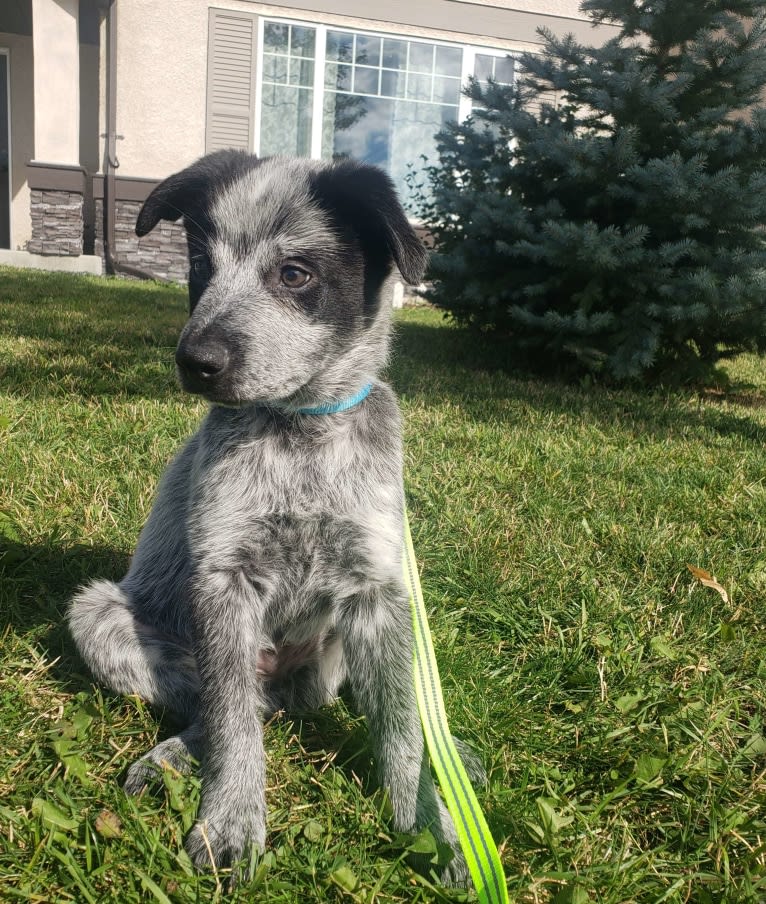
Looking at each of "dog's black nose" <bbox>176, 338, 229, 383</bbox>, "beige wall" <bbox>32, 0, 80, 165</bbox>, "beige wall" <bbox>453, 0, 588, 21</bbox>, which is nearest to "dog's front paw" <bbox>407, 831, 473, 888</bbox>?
"dog's black nose" <bbox>176, 338, 229, 383</bbox>

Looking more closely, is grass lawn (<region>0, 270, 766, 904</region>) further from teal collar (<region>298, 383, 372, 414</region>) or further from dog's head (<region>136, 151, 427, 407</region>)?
dog's head (<region>136, 151, 427, 407</region>)

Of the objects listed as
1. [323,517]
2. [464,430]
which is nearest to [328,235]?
[323,517]

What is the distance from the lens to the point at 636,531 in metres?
3.36

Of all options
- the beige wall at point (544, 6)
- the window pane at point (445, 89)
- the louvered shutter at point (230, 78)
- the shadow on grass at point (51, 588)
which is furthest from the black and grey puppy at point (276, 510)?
the beige wall at point (544, 6)

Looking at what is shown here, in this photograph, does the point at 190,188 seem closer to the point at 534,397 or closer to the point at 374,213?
the point at 374,213

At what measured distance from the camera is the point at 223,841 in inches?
66.7

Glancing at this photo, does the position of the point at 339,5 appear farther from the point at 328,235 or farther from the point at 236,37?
the point at 328,235

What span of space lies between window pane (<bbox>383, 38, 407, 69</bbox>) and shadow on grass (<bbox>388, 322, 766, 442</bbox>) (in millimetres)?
7405

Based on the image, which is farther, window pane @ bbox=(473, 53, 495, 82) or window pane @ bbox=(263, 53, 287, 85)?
window pane @ bbox=(473, 53, 495, 82)

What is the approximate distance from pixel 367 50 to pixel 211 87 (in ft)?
8.60

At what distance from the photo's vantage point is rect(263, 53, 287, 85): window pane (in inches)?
484

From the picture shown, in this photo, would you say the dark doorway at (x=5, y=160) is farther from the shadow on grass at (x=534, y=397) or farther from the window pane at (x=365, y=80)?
the shadow on grass at (x=534, y=397)

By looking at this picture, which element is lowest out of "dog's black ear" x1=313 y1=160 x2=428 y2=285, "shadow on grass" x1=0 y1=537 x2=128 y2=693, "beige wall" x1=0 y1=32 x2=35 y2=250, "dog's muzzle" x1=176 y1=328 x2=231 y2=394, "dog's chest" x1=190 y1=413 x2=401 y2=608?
"shadow on grass" x1=0 y1=537 x2=128 y2=693

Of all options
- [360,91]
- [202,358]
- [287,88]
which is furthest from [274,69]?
[202,358]
